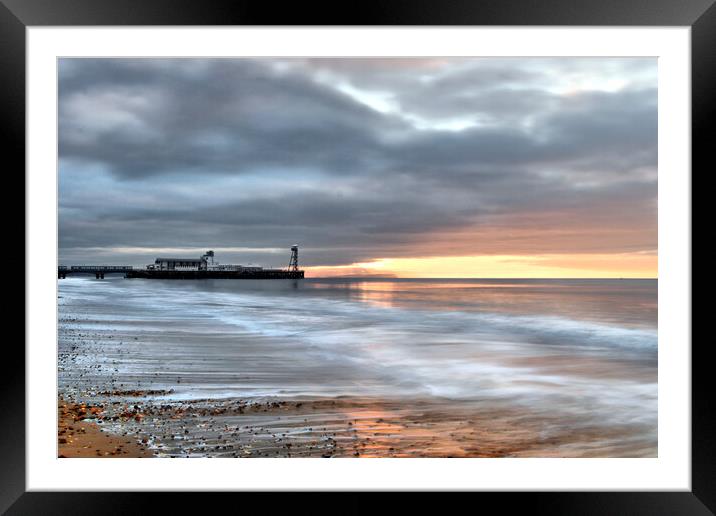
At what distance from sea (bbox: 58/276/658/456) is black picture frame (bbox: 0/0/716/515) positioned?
2438mm

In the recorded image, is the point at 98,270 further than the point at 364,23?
Yes

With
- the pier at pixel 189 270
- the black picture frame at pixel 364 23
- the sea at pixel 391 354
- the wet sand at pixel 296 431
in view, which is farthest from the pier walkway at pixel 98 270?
the black picture frame at pixel 364 23

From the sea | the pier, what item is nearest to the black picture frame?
the sea

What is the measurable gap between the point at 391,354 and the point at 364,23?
9492mm

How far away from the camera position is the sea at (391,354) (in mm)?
A: 5001

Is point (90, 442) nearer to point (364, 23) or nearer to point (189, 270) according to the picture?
point (364, 23)

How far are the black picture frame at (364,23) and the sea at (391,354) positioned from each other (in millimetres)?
2438

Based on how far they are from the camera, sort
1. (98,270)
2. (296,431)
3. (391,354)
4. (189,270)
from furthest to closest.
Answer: (189,270) → (98,270) → (391,354) → (296,431)

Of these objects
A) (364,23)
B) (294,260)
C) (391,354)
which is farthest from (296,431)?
(294,260)

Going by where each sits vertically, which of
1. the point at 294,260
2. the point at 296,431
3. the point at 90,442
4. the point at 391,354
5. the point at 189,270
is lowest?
the point at 391,354

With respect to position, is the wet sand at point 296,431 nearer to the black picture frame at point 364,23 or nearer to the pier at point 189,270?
the black picture frame at point 364,23

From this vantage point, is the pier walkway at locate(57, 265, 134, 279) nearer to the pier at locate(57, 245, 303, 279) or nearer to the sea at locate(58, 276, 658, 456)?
the pier at locate(57, 245, 303, 279)

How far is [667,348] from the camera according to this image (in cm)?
150

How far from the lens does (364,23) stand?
1428 mm
